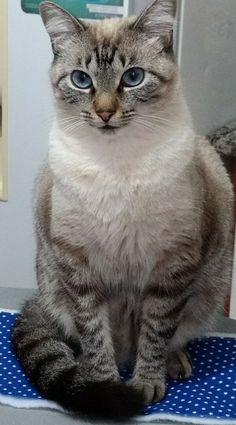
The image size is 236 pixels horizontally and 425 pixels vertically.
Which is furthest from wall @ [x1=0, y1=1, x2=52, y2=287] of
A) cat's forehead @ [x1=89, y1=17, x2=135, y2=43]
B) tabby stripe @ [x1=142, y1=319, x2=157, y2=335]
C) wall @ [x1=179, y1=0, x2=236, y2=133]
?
tabby stripe @ [x1=142, y1=319, x2=157, y2=335]

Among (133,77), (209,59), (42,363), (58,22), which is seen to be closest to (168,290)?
(42,363)

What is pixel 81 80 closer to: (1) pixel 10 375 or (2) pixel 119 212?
(2) pixel 119 212

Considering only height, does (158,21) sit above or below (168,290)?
above

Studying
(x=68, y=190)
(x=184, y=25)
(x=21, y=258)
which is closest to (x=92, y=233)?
(x=68, y=190)

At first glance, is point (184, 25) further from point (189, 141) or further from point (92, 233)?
point (92, 233)

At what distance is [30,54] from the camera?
6.87ft

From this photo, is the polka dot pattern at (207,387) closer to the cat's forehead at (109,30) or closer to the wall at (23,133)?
the cat's forehead at (109,30)

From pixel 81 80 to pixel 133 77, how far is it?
0.30 feet

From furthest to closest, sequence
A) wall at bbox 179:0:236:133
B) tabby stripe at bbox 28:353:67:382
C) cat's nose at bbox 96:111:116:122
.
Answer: wall at bbox 179:0:236:133 → tabby stripe at bbox 28:353:67:382 → cat's nose at bbox 96:111:116:122

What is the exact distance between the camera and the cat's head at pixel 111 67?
1244 mm

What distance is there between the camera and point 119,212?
1.29m

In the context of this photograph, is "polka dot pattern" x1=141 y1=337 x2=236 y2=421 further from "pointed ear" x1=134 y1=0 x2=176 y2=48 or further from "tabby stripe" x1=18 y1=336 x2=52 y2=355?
"pointed ear" x1=134 y1=0 x2=176 y2=48

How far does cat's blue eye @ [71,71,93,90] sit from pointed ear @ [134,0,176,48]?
0.12 metres

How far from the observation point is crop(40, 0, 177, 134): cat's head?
1.24m
